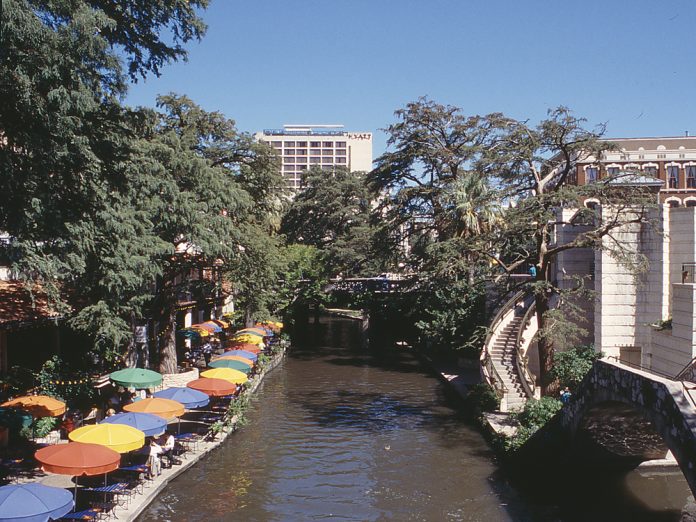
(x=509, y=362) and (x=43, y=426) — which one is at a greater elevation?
(x=509, y=362)

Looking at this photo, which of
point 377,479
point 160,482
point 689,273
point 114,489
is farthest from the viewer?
point 689,273

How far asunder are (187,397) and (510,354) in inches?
673

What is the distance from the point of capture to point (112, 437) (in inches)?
643

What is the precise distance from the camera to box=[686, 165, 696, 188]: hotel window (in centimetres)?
5519

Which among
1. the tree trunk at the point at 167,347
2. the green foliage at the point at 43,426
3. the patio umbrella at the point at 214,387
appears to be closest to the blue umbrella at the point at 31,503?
the green foliage at the point at 43,426

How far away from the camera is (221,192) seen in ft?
94.5

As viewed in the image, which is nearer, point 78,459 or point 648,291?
point 78,459

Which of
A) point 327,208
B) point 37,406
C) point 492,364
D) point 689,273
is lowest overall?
point 492,364

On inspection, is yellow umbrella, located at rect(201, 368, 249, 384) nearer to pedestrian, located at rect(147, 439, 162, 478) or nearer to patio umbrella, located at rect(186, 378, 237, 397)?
patio umbrella, located at rect(186, 378, 237, 397)

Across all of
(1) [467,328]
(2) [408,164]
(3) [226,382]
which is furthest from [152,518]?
(2) [408,164]

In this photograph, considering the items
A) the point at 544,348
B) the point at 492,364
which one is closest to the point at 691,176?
the point at 492,364

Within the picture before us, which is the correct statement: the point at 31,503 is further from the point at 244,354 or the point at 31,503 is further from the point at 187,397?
the point at 244,354

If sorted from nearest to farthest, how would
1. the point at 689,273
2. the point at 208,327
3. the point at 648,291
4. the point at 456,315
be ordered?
the point at 689,273, the point at 648,291, the point at 456,315, the point at 208,327

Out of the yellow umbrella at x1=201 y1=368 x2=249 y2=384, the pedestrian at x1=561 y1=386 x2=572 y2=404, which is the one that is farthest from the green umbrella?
the pedestrian at x1=561 y1=386 x2=572 y2=404
